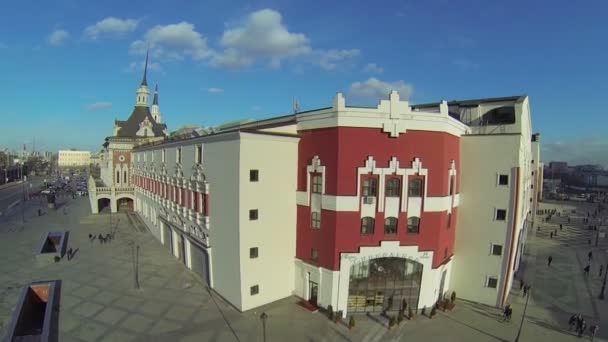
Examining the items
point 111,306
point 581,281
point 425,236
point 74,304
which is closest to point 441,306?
point 425,236

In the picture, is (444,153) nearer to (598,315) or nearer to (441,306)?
(441,306)

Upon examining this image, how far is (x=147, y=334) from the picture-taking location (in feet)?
66.5

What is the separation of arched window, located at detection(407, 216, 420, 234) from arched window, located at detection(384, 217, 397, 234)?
A: 1114 millimetres

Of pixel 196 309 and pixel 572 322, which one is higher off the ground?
pixel 196 309

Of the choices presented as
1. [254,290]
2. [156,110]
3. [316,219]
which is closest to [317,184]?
[316,219]

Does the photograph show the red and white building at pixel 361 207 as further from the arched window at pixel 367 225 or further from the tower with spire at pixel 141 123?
the tower with spire at pixel 141 123

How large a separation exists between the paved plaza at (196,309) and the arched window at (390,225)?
6.42 metres

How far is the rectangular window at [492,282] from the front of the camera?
2607 centimetres

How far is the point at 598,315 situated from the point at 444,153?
1908cm

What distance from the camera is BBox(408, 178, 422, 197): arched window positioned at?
23.6 metres

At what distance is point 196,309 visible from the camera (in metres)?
23.8

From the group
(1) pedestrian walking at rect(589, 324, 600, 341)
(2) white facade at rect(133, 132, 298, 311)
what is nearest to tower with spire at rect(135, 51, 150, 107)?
(2) white facade at rect(133, 132, 298, 311)

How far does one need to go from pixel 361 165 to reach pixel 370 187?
1.82 metres

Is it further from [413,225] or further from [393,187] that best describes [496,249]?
[393,187]
